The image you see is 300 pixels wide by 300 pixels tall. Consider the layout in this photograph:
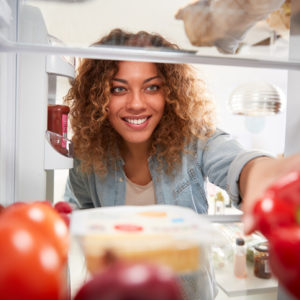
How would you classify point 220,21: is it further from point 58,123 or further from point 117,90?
point 117,90

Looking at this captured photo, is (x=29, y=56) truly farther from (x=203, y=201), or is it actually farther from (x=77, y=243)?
(x=203, y=201)

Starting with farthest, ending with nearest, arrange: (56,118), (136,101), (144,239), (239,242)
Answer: (136,101) < (56,118) < (239,242) < (144,239)

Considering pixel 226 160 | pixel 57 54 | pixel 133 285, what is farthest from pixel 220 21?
pixel 133 285

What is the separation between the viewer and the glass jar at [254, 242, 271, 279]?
0.82m

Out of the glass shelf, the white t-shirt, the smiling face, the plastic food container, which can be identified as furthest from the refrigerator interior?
the white t-shirt

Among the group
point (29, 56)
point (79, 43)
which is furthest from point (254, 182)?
point (29, 56)

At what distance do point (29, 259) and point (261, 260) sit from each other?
738 mm

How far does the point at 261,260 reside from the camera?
84cm

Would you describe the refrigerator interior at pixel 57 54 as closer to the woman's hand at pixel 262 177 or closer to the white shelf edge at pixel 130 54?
the white shelf edge at pixel 130 54

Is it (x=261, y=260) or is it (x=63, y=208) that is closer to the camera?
(x=63, y=208)

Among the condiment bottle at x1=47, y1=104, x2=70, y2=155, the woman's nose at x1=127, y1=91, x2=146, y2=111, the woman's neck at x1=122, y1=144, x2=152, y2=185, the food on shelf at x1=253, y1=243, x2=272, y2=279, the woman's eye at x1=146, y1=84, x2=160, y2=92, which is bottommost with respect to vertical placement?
the food on shelf at x1=253, y1=243, x2=272, y2=279

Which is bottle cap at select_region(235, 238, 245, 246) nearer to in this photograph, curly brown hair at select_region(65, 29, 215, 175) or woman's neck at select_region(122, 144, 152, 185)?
curly brown hair at select_region(65, 29, 215, 175)

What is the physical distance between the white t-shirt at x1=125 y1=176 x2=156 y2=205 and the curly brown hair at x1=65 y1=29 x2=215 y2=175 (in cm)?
12

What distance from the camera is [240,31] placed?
66 cm
